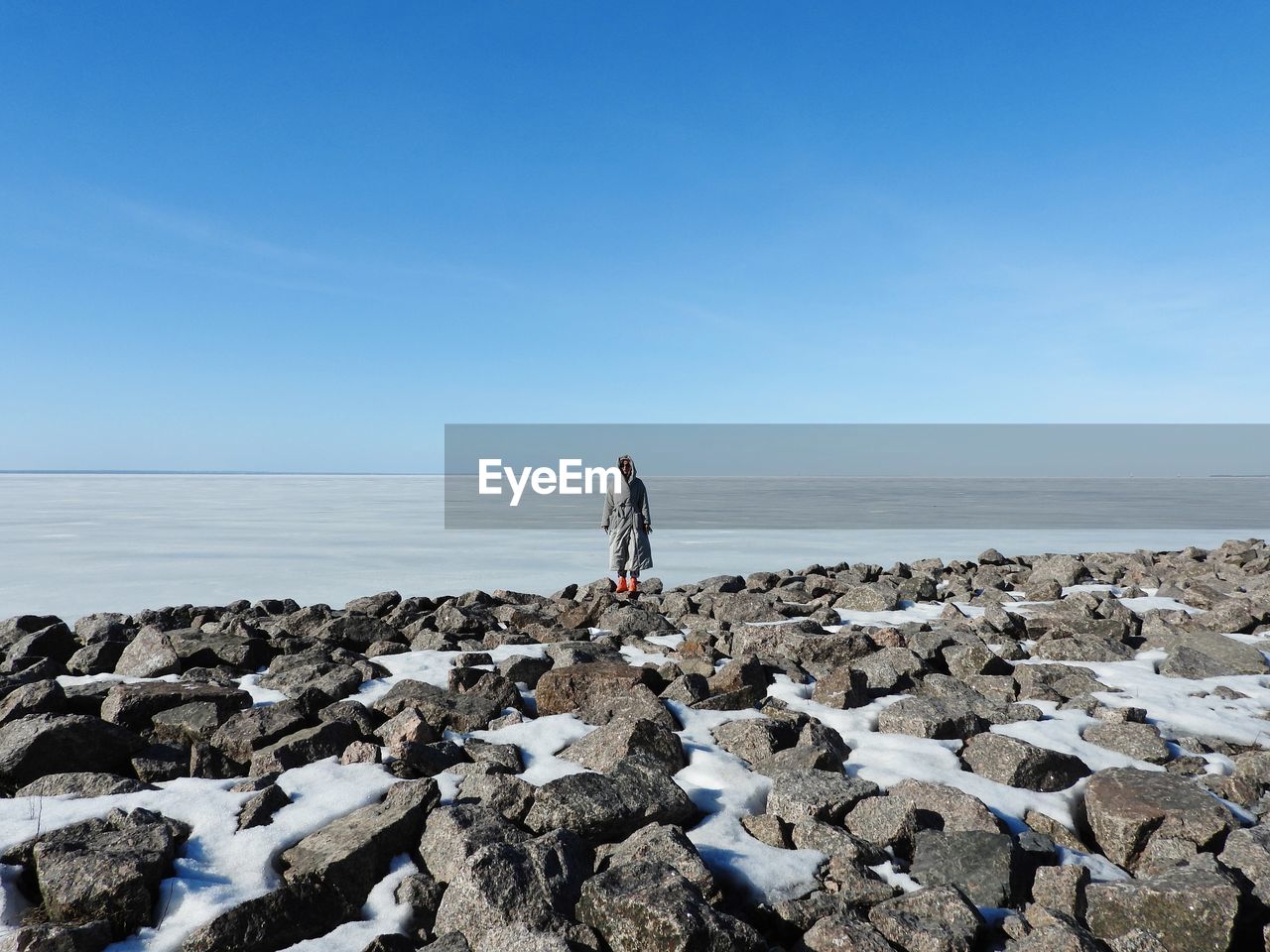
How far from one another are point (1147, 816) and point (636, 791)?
2115 millimetres

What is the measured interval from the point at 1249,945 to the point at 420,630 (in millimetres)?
5729

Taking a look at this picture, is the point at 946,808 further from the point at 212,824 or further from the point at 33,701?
the point at 33,701

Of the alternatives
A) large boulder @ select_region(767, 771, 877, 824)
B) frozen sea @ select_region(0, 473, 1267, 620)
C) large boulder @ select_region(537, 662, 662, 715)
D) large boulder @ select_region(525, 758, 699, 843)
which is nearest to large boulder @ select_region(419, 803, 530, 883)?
large boulder @ select_region(525, 758, 699, 843)

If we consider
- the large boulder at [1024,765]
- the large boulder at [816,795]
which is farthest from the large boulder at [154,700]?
the large boulder at [1024,765]

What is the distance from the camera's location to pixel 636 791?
3.50m

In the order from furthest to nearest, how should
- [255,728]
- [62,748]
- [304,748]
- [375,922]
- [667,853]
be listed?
[255,728] < [304,748] < [62,748] < [667,853] < [375,922]

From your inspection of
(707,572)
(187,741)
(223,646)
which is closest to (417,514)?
(707,572)

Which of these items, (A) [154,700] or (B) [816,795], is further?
(A) [154,700]

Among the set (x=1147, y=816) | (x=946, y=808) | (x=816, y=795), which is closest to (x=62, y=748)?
(x=816, y=795)

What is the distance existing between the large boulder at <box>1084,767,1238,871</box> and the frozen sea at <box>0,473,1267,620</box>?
822 cm

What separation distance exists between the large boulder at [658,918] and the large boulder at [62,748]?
2.61 meters

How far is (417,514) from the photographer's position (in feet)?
88.2

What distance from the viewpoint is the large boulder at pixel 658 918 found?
261cm

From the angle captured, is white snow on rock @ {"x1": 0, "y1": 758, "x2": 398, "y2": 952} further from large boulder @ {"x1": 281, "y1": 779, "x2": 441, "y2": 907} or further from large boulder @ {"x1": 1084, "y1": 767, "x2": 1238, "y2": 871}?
large boulder @ {"x1": 1084, "y1": 767, "x2": 1238, "y2": 871}
